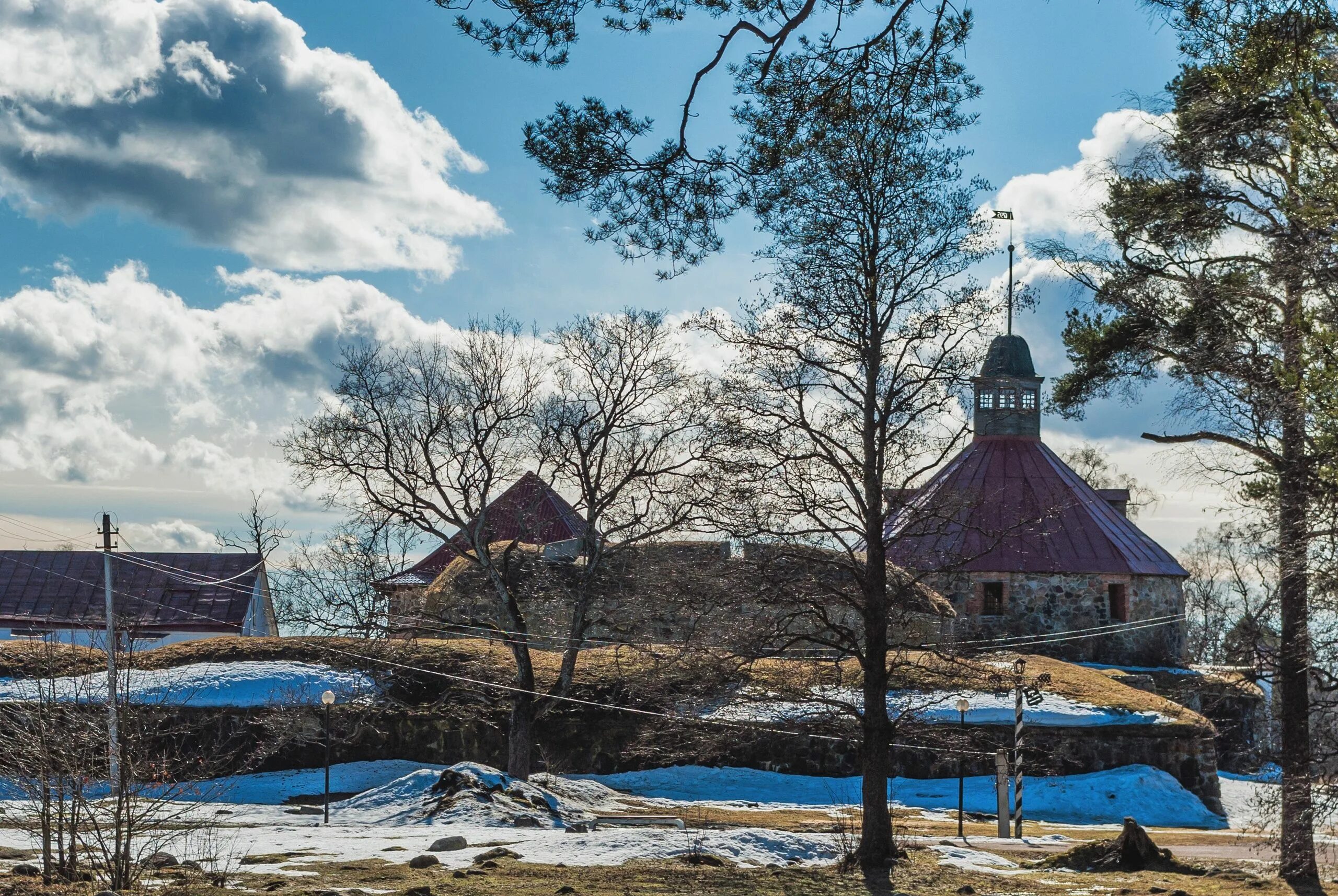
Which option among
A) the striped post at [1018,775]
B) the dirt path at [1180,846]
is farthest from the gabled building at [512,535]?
the dirt path at [1180,846]

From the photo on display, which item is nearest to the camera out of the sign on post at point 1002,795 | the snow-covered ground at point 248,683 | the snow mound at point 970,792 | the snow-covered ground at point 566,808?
the snow-covered ground at point 566,808

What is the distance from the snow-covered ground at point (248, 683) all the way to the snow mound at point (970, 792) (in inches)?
243

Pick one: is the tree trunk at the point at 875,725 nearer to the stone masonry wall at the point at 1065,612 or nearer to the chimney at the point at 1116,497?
the stone masonry wall at the point at 1065,612

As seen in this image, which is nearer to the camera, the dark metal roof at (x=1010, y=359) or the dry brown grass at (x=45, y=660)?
the dry brown grass at (x=45, y=660)

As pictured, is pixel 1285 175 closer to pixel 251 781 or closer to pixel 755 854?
pixel 755 854

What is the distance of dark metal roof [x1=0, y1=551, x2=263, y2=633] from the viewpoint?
46094 mm

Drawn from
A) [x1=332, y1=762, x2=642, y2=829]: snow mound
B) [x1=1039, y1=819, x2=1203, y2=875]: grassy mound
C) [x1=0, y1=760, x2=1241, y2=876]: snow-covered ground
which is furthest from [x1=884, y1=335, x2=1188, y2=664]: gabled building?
[x1=1039, y1=819, x2=1203, y2=875]: grassy mound

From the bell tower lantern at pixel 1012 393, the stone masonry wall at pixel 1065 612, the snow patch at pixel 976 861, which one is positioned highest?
the bell tower lantern at pixel 1012 393

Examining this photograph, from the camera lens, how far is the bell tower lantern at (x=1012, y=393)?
42500 mm

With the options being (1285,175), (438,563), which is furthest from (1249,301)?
(438,563)

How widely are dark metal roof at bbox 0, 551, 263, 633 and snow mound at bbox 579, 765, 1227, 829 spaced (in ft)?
71.4

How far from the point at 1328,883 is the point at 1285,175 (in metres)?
7.57

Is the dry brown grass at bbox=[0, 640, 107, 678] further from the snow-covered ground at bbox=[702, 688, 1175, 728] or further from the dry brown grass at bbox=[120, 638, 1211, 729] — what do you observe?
the snow-covered ground at bbox=[702, 688, 1175, 728]

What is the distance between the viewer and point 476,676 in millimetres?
29484
